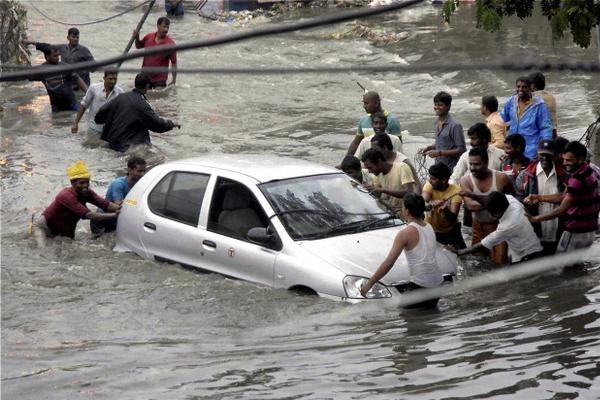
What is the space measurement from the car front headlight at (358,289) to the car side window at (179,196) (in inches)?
80.2

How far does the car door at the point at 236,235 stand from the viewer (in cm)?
1057

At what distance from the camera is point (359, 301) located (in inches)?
389

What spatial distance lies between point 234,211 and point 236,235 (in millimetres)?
293

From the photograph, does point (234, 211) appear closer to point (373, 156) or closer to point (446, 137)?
point (373, 156)

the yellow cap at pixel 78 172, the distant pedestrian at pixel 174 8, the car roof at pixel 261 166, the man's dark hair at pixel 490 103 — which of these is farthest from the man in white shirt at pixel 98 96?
the distant pedestrian at pixel 174 8

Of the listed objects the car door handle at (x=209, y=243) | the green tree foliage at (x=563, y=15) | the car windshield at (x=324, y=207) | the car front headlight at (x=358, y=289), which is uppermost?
the green tree foliage at (x=563, y=15)

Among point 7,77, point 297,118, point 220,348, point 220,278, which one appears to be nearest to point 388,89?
point 297,118

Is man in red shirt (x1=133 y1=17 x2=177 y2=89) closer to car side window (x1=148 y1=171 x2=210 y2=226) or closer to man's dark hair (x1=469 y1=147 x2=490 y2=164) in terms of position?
car side window (x1=148 y1=171 x2=210 y2=226)

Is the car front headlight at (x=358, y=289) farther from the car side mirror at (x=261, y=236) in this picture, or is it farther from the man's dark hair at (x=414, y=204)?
the car side mirror at (x=261, y=236)

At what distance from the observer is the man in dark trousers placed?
1644 centimetres

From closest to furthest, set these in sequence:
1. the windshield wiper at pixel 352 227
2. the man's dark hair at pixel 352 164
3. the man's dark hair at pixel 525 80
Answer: the windshield wiper at pixel 352 227, the man's dark hair at pixel 352 164, the man's dark hair at pixel 525 80

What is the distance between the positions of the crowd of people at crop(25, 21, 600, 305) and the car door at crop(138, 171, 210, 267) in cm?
85

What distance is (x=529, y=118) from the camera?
530 inches

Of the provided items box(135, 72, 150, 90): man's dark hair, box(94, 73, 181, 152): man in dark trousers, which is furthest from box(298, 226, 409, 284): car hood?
box(135, 72, 150, 90): man's dark hair
